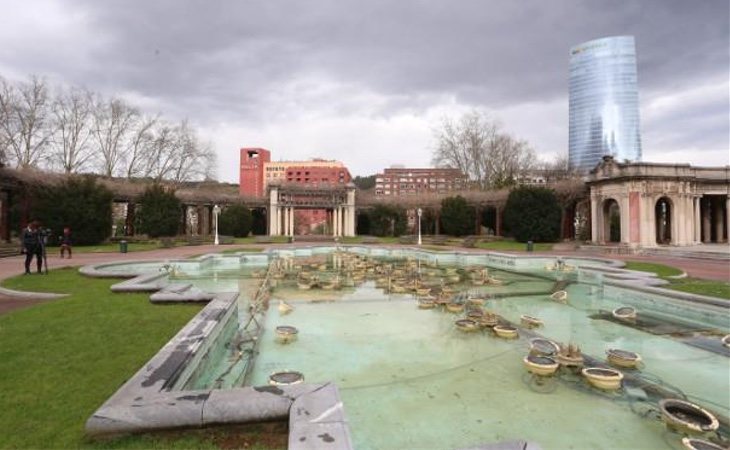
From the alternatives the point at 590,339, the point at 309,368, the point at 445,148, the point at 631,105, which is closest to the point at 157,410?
the point at 309,368

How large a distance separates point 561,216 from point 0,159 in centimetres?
3842

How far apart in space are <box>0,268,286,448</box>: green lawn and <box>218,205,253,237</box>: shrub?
30339 millimetres

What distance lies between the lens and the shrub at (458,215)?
3631cm

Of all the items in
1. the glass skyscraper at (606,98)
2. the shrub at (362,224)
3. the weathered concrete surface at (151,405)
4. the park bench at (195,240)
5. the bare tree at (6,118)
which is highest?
the glass skyscraper at (606,98)

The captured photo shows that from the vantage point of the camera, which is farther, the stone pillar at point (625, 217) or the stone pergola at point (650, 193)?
the stone pillar at point (625, 217)

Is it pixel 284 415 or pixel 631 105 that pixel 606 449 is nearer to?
pixel 284 415

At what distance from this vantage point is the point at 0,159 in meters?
24.8

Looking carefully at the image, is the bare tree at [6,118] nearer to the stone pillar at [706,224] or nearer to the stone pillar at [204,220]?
the stone pillar at [204,220]

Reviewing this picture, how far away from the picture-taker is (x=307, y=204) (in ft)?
149

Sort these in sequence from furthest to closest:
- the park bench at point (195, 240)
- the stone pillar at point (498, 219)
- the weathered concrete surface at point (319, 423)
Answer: the stone pillar at point (498, 219)
the park bench at point (195, 240)
the weathered concrete surface at point (319, 423)

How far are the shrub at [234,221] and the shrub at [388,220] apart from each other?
558 inches

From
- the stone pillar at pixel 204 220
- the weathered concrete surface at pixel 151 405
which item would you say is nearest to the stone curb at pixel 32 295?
the weathered concrete surface at pixel 151 405

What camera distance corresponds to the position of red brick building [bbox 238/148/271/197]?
96662mm

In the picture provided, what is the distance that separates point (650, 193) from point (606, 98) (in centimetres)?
5124
